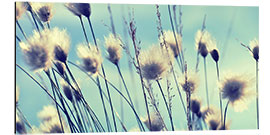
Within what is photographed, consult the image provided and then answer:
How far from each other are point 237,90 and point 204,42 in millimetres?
267

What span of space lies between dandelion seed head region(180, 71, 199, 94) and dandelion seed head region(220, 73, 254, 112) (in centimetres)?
13

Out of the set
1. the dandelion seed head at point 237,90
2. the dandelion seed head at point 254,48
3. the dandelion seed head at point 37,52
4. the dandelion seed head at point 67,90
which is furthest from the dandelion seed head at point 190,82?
the dandelion seed head at point 37,52

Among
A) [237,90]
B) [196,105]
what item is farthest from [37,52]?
[237,90]

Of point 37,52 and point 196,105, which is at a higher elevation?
point 37,52

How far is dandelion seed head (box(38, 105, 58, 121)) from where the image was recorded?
6.17 feet

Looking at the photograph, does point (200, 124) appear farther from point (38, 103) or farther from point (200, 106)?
point (38, 103)

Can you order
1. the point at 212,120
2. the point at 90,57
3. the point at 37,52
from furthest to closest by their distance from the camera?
the point at 212,120 → the point at 90,57 → the point at 37,52

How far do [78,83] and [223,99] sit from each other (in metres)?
0.67

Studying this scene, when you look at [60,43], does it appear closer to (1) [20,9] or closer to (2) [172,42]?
(1) [20,9]

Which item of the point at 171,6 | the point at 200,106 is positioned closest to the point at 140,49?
the point at 171,6

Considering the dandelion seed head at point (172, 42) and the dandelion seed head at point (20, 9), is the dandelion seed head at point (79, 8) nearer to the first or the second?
the dandelion seed head at point (20, 9)

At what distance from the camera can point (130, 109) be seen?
1984 mm

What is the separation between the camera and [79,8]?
6.45 feet

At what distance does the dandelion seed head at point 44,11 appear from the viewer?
1.90 metres
